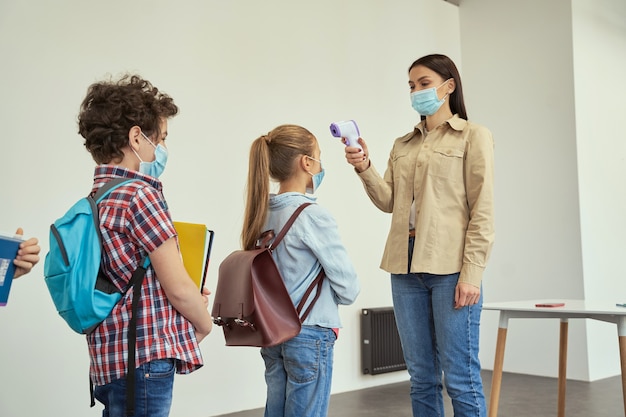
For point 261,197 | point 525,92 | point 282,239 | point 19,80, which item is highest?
point 525,92

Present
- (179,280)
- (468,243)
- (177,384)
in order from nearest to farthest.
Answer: (179,280) → (468,243) → (177,384)

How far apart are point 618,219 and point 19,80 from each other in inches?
158

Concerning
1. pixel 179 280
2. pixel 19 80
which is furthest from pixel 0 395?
pixel 179 280

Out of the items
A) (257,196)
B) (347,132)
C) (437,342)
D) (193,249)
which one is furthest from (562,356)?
(193,249)

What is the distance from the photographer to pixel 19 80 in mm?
2988

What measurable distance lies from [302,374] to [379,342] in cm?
276

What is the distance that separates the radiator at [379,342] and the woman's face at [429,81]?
2386 millimetres

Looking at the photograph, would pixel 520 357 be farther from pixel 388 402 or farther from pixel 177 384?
pixel 177 384

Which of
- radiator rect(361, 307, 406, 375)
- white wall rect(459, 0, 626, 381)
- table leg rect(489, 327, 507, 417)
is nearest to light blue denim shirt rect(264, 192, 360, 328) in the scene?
table leg rect(489, 327, 507, 417)

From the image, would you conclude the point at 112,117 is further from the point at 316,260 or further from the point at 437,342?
the point at 437,342

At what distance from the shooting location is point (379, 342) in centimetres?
447

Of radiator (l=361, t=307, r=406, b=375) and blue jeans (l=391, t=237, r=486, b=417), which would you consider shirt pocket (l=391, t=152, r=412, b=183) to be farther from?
radiator (l=361, t=307, r=406, b=375)

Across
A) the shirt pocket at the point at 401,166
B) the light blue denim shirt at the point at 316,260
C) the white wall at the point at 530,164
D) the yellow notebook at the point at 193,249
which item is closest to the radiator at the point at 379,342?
the white wall at the point at 530,164

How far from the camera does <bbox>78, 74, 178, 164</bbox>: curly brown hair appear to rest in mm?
1433
